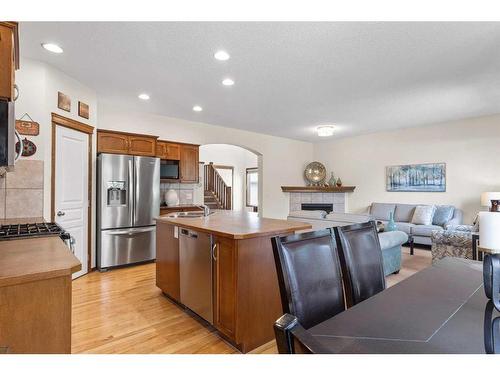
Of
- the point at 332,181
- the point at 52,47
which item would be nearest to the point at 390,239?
the point at 332,181

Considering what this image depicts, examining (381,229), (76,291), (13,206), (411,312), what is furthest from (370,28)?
(76,291)

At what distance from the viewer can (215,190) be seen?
9.79 meters

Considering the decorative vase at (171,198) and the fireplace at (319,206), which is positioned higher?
the decorative vase at (171,198)

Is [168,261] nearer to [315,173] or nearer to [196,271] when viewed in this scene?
[196,271]

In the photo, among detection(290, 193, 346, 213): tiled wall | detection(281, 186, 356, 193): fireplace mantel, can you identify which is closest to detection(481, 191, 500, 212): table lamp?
detection(281, 186, 356, 193): fireplace mantel

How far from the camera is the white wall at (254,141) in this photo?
4.68m

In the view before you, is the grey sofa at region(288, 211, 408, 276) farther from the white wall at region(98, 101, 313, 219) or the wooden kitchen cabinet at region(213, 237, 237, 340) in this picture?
the white wall at region(98, 101, 313, 219)

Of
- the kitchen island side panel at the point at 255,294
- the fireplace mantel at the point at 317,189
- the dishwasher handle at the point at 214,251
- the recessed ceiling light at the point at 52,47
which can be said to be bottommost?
the kitchen island side panel at the point at 255,294

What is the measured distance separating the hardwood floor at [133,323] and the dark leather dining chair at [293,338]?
1.80 meters

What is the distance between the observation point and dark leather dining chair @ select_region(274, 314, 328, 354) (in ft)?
1.46

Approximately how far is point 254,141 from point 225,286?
493 cm

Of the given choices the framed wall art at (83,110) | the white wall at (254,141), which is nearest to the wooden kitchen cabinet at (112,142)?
the framed wall art at (83,110)

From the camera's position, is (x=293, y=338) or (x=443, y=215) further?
(x=443, y=215)

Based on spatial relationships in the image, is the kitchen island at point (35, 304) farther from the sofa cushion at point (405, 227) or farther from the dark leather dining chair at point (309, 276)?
the sofa cushion at point (405, 227)
